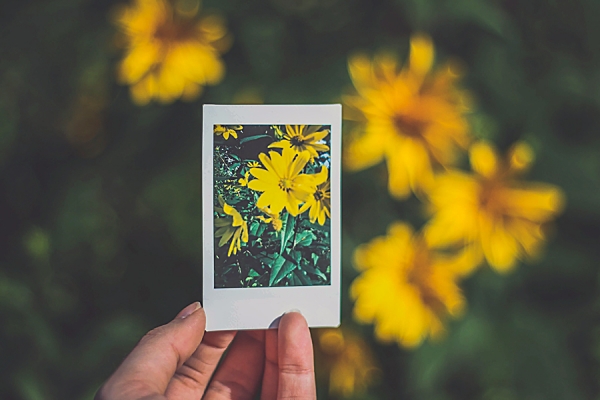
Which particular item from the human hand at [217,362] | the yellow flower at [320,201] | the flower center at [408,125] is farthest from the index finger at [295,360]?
the flower center at [408,125]

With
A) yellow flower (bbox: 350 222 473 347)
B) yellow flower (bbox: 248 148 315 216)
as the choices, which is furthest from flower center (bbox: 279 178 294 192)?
yellow flower (bbox: 350 222 473 347)

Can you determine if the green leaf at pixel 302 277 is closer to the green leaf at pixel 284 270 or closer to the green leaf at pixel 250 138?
the green leaf at pixel 284 270

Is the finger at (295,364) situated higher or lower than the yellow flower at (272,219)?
lower

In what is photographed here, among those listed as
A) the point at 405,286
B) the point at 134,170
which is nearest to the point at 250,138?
the point at 134,170

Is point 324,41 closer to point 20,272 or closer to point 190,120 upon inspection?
point 190,120

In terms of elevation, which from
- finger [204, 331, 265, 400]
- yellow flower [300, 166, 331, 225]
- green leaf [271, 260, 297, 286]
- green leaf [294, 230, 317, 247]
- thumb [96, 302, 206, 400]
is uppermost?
yellow flower [300, 166, 331, 225]

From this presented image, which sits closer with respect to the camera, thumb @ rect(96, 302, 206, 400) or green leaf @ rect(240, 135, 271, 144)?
thumb @ rect(96, 302, 206, 400)

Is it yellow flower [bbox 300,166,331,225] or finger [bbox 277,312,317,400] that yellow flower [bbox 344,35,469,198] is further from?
finger [bbox 277,312,317,400]
